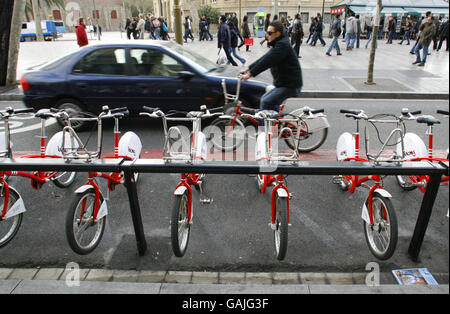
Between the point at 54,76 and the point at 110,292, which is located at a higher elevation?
the point at 54,76

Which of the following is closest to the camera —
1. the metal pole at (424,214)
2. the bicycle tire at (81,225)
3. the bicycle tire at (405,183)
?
the metal pole at (424,214)

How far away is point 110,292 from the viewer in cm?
264

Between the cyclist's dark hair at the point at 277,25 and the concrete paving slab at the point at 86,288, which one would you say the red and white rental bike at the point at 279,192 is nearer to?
the concrete paving slab at the point at 86,288

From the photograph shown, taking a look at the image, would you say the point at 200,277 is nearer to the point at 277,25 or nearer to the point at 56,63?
the point at 277,25

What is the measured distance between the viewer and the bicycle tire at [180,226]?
9.75 ft

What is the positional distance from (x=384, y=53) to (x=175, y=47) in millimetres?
15518

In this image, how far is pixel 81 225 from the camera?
126 inches

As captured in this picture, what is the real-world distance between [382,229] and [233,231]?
145 centimetres

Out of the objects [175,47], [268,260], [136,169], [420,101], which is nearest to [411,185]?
[268,260]

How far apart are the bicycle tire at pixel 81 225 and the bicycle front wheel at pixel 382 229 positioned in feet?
8.60

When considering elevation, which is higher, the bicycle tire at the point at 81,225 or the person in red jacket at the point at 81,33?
the person in red jacket at the point at 81,33

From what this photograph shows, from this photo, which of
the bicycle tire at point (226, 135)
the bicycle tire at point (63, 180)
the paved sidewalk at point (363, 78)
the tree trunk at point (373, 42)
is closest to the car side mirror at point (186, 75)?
the bicycle tire at point (226, 135)
